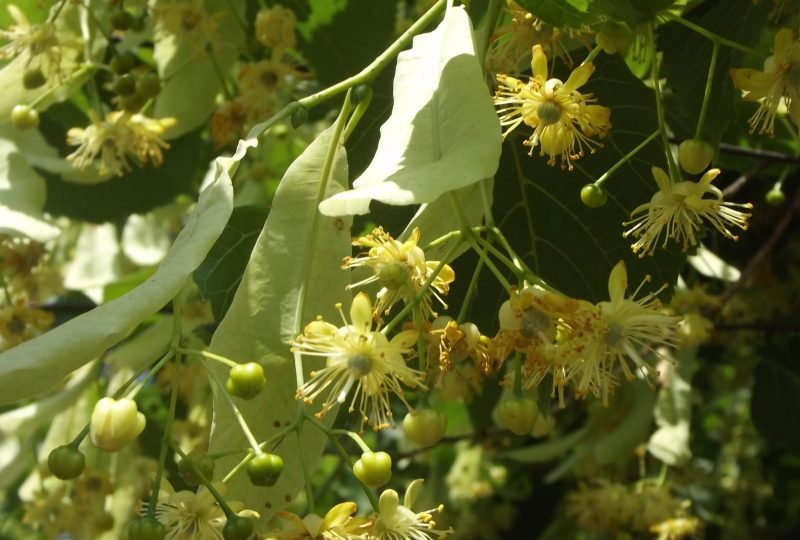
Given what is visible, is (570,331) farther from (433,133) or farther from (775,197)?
(775,197)

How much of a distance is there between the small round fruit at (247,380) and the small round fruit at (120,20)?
979mm

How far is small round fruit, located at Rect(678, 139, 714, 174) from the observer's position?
103 cm

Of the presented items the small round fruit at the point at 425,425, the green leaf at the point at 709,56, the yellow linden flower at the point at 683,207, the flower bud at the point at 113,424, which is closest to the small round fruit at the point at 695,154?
the yellow linden flower at the point at 683,207

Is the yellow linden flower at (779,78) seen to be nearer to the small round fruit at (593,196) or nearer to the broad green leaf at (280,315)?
the small round fruit at (593,196)

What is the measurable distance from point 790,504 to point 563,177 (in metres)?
2.08

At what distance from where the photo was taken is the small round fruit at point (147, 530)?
821 millimetres

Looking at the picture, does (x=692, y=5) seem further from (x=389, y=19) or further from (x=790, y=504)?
(x=790, y=504)

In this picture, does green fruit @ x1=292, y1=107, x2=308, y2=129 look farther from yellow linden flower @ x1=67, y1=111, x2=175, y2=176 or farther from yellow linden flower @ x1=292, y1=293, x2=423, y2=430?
yellow linden flower @ x1=67, y1=111, x2=175, y2=176

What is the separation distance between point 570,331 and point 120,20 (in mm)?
1090

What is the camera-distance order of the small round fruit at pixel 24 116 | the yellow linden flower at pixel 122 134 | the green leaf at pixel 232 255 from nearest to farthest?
the green leaf at pixel 232 255 < the small round fruit at pixel 24 116 < the yellow linden flower at pixel 122 134

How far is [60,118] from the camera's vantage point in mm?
1965

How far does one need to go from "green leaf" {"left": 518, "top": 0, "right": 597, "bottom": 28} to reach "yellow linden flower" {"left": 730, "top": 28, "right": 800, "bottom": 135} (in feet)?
0.55

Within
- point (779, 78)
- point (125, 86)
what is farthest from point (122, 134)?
point (779, 78)

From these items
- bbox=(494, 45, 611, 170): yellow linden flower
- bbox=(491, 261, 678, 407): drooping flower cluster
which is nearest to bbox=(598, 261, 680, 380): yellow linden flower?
bbox=(491, 261, 678, 407): drooping flower cluster
